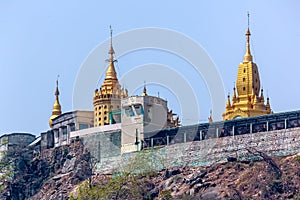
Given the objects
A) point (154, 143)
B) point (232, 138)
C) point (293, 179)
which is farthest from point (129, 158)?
point (293, 179)

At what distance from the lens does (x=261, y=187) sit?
90688 millimetres

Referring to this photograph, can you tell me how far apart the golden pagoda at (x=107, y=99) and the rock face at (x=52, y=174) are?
293 centimetres

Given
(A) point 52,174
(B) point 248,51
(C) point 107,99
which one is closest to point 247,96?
(B) point 248,51

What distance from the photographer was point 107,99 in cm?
11112

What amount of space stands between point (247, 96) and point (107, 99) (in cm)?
1192

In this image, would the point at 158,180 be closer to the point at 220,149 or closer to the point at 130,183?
the point at 130,183

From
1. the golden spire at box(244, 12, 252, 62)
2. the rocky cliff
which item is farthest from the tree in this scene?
the golden spire at box(244, 12, 252, 62)

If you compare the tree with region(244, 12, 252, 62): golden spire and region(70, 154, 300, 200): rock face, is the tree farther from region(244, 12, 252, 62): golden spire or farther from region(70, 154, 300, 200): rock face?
region(244, 12, 252, 62): golden spire

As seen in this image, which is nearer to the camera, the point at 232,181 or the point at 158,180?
the point at 232,181

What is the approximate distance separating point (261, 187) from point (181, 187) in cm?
732

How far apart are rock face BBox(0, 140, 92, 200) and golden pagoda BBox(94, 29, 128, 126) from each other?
2.93m

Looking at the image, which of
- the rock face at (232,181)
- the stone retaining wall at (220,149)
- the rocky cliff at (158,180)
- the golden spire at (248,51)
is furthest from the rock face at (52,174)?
the golden spire at (248,51)

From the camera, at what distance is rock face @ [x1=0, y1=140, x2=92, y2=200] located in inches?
4159

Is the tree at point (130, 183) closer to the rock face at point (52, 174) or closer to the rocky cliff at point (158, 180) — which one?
the rocky cliff at point (158, 180)
